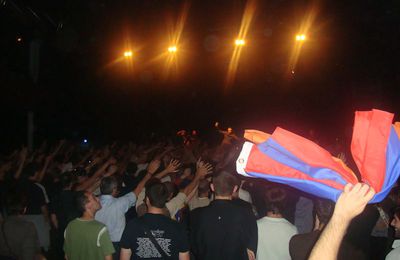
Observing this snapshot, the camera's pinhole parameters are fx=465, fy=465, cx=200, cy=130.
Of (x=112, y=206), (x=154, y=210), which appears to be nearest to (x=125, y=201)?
(x=112, y=206)

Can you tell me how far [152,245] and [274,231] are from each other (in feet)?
4.14

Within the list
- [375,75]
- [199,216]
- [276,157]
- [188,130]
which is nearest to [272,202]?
[199,216]

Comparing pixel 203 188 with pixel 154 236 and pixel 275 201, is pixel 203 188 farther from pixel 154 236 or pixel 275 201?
pixel 154 236

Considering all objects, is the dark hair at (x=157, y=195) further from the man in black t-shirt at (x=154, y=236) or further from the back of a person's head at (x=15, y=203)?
the back of a person's head at (x=15, y=203)

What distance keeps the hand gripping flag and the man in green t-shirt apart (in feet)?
9.37

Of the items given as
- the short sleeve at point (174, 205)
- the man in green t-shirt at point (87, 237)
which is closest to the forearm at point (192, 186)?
the short sleeve at point (174, 205)

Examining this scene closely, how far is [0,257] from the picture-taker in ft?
13.4

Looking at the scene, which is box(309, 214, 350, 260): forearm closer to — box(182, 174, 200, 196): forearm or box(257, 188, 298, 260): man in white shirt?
box(257, 188, 298, 260): man in white shirt

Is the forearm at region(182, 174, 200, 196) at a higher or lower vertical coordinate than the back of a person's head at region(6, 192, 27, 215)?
higher

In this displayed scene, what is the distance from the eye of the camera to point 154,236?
4.62 m

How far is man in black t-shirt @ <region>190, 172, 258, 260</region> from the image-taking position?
15.8ft

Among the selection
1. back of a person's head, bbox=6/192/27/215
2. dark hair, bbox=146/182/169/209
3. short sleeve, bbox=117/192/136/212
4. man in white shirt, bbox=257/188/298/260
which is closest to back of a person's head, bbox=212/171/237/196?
man in white shirt, bbox=257/188/298/260

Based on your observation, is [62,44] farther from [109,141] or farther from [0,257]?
[0,257]

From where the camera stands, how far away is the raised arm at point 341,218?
2322 mm
